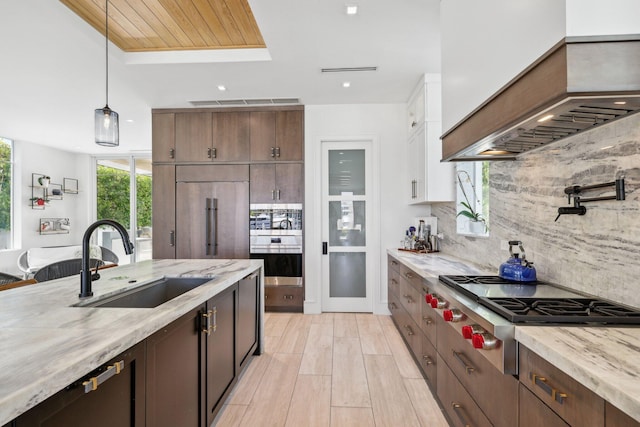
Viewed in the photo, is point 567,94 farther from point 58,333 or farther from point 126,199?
point 126,199

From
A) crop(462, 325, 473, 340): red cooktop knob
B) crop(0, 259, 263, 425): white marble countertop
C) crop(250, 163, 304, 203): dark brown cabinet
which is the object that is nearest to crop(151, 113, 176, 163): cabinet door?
crop(250, 163, 304, 203): dark brown cabinet

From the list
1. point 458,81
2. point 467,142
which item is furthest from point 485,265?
point 458,81

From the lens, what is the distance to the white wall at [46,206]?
603 cm

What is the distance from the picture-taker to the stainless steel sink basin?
5.19 ft

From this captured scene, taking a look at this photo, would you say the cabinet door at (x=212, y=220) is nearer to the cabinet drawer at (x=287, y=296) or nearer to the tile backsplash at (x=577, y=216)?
the cabinet drawer at (x=287, y=296)

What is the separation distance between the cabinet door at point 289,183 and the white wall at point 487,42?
8.04 feet

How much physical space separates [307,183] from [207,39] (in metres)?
1.96

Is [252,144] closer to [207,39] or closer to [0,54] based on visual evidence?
[207,39]

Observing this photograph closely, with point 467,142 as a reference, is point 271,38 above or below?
above

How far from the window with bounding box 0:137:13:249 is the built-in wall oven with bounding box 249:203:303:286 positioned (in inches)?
203

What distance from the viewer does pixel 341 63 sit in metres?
3.14

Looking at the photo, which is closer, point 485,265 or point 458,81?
point 458,81

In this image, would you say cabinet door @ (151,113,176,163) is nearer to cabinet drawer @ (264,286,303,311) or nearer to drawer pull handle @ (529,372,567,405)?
cabinet drawer @ (264,286,303,311)

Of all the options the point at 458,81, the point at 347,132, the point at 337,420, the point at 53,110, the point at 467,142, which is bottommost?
the point at 337,420
